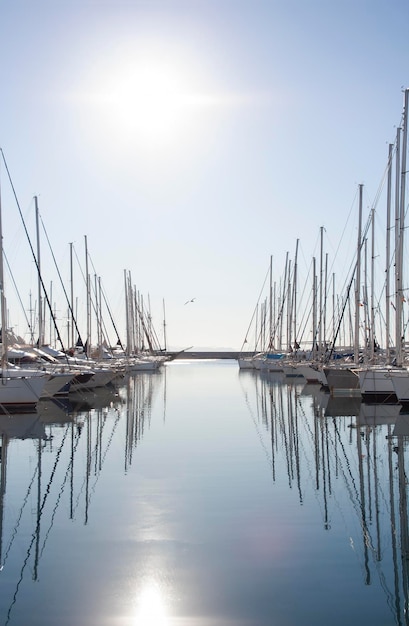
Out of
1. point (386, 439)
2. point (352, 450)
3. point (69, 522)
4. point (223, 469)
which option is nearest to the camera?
point (69, 522)

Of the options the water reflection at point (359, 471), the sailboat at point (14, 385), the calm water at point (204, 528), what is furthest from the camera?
the sailboat at point (14, 385)

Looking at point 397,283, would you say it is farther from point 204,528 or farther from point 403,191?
point 204,528

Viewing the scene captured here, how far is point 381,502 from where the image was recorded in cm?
1334

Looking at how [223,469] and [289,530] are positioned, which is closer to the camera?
[289,530]

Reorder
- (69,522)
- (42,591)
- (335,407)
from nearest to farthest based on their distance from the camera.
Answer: (42,591), (69,522), (335,407)

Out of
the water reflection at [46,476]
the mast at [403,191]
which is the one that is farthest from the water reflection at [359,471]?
the mast at [403,191]

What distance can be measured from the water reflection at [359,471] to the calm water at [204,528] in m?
0.04

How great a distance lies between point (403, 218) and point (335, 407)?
362 inches

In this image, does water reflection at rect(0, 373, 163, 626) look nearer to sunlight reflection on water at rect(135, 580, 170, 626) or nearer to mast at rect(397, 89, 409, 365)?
sunlight reflection on water at rect(135, 580, 170, 626)

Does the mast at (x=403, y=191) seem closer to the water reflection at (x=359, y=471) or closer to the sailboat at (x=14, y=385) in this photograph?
the water reflection at (x=359, y=471)

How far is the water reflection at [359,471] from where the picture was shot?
9.91 metres


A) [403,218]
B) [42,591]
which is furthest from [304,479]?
[403,218]

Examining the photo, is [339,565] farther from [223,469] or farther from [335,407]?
[335,407]

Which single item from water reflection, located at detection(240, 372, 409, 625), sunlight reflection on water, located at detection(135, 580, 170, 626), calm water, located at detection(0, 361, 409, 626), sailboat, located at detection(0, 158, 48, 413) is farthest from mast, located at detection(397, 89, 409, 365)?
sunlight reflection on water, located at detection(135, 580, 170, 626)
